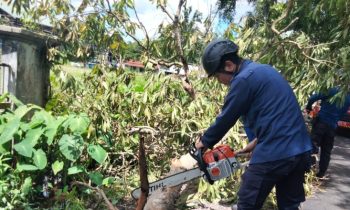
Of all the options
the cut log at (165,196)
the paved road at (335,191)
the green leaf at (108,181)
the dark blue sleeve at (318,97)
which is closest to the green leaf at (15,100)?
the green leaf at (108,181)

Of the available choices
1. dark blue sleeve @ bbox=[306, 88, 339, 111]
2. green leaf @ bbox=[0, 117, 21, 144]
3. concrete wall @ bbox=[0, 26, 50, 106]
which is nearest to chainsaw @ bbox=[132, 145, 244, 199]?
green leaf @ bbox=[0, 117, 21, 144]

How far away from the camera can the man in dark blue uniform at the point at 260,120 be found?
3.06 metres

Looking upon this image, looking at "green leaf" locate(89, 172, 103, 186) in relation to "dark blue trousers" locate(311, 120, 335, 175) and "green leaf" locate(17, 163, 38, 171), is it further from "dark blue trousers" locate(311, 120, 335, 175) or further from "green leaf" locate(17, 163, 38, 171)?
"dark blue trousers" locate(311, 120, 335, 175)

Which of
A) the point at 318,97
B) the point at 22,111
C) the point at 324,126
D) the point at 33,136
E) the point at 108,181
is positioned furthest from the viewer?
the point at 324,126

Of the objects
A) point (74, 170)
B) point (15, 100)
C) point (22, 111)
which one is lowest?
point (74, 170)

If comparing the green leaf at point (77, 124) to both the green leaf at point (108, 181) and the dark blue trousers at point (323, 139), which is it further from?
Result: the dark blue trousers at point (323, 139)

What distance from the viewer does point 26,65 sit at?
19.3 feet

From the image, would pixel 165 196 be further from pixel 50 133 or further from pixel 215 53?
pixel 215 53

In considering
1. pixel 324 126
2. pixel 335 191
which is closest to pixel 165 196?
pixel 335 191

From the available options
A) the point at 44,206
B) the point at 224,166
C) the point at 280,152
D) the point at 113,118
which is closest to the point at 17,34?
the point at 113,118

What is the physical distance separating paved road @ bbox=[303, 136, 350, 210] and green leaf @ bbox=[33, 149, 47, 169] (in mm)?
3451

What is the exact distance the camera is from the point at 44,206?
5059mm

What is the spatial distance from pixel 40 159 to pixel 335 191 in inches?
180

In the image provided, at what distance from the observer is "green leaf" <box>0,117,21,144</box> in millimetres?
4816
